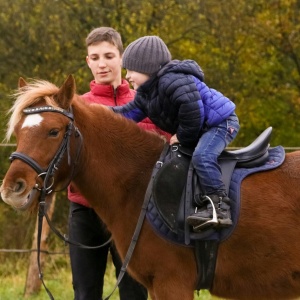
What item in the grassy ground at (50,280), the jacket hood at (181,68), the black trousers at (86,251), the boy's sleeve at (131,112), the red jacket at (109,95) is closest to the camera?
the jacket hood at (181,68)

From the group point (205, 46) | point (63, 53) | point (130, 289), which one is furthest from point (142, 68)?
point (205, 46)

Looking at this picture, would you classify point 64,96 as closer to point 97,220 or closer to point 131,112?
point 131,112

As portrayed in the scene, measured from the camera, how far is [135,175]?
4.32m

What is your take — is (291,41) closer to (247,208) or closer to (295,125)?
(295,125)

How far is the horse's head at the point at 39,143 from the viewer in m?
3.89

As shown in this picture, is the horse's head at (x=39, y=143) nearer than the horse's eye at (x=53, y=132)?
Yes

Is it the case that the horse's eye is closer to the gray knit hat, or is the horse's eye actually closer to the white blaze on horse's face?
the white blaze on horse's face

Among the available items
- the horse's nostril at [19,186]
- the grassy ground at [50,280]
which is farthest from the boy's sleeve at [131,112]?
the grassy ground at [50,280]

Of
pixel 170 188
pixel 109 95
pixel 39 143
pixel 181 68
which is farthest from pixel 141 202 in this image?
pixel 109 95

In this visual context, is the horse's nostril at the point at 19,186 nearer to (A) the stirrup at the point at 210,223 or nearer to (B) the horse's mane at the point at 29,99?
(B) the horse's mane at the point at 29,99

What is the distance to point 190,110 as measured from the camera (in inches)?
161

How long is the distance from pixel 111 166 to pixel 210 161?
0.63 m

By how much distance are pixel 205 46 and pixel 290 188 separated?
13225 millimetres

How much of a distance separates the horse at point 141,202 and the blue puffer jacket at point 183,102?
33 centimetres
